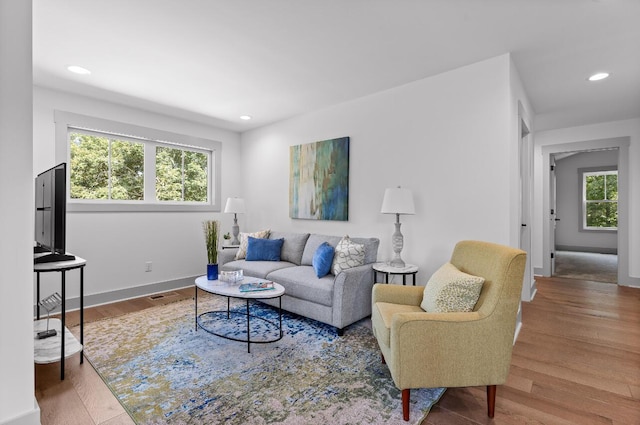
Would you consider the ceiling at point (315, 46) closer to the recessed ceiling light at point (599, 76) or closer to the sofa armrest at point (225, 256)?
the recessed ceiling light at point (599, 76)

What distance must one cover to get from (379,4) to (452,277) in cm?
177

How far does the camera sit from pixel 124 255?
155 inches

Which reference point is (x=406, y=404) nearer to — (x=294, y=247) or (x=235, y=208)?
(x=294, y=247)

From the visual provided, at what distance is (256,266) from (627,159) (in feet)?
18.0

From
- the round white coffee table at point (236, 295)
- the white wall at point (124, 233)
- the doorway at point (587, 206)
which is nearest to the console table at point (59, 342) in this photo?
the round white coffee table at point (236, 295)

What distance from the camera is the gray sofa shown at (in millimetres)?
2812

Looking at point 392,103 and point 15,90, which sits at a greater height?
point 392,103

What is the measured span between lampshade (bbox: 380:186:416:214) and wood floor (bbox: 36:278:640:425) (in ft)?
4.75

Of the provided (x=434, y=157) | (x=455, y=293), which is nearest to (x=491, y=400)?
(x=455, y=293)

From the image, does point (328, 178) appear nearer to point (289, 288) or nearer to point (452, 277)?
point (289, 288)

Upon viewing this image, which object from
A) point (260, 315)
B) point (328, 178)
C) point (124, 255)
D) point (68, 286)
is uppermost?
point (328, 178)

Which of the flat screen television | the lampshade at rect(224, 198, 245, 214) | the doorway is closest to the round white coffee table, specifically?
the flat screen television

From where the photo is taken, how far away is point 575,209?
8281 millimetres

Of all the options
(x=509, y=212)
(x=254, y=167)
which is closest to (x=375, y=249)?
(x=509, y=212)
